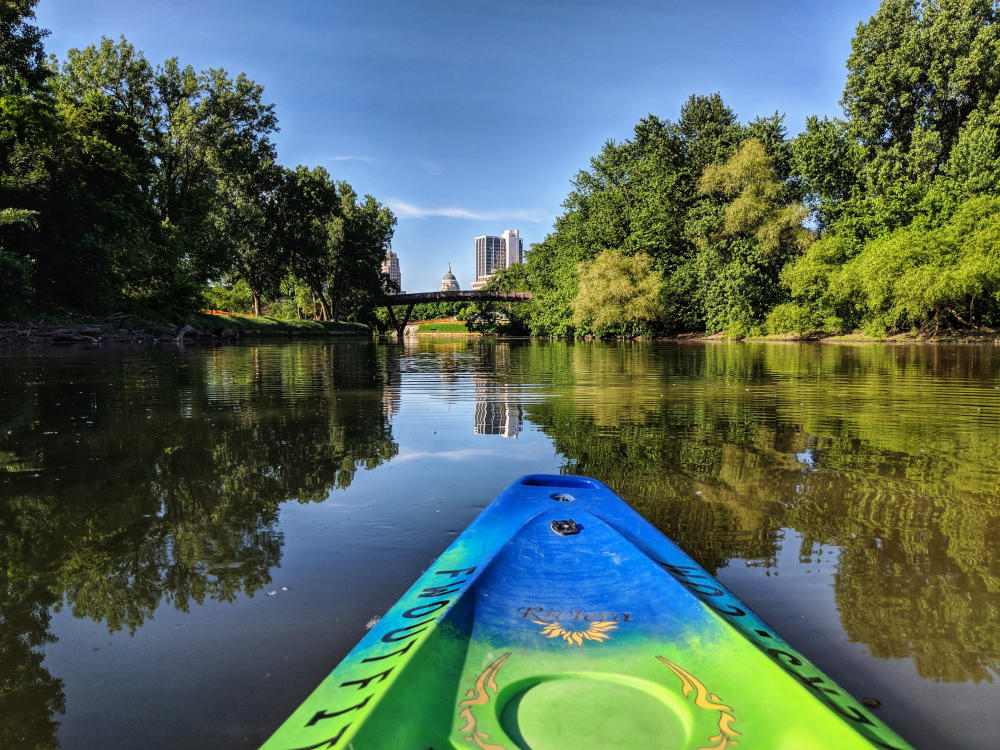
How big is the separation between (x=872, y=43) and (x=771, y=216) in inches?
540

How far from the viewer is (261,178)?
Answer: 51.2 m

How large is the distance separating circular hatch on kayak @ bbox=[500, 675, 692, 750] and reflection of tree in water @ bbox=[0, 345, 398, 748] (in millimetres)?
1679

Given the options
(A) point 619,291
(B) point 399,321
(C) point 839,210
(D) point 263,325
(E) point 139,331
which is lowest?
(E) point 139,331

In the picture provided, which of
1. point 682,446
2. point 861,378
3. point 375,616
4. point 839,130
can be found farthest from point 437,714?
point 839,130

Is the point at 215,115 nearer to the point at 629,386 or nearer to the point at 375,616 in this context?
the point at 629,386

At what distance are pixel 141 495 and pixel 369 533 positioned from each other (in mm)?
2199

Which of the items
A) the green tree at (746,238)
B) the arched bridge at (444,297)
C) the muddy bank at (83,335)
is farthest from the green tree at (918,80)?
the muddy bank at (83,335)

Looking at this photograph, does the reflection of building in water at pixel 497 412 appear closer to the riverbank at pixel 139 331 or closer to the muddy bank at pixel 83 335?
the muddy bank at pixel 83 335

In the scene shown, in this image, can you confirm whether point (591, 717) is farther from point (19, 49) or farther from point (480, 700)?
point (19, 49)

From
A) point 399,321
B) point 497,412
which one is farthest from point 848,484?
point 399,321

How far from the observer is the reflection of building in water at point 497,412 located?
780 cm

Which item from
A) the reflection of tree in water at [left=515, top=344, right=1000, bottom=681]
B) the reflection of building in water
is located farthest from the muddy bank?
the reflection of tree in water at [left=515, top=344, right=1000, bottom=681]

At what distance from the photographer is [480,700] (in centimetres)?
171

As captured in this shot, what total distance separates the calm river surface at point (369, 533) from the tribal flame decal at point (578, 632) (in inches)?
37.8
